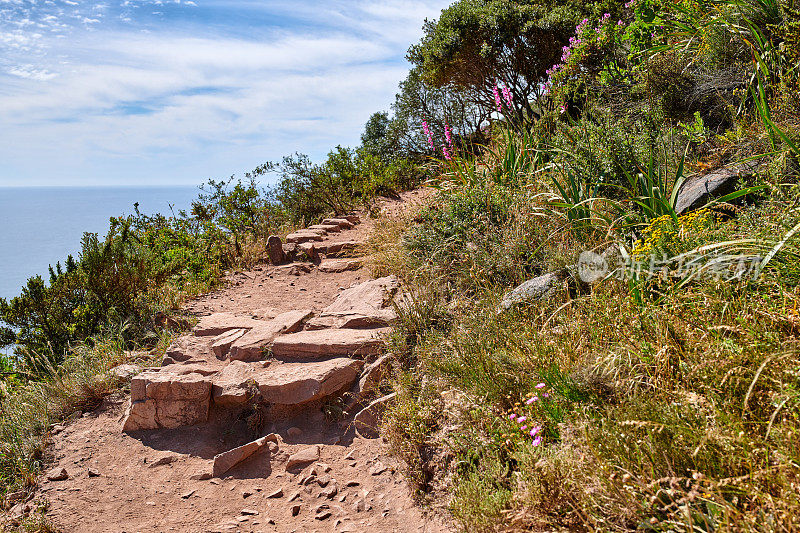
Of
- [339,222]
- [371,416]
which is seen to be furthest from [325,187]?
[371,416]

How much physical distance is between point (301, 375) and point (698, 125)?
14.9ft

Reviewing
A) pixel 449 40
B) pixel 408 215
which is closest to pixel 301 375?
pixel 408 215

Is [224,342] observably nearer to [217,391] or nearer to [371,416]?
[217,391]

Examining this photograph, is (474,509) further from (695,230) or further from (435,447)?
(695,230)

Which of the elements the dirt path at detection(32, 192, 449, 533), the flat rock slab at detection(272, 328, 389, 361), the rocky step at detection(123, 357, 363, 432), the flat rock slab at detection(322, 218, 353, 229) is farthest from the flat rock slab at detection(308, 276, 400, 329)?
the flat rock slab at detection(322, 218, 353, 229)

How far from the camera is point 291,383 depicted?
160 inches

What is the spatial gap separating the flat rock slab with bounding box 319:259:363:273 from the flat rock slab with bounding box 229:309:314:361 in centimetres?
166

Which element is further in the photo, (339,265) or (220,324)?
(339,265)

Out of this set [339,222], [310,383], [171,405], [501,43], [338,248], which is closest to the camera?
[310,383]

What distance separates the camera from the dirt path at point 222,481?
305 centimetres

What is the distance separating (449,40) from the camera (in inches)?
442

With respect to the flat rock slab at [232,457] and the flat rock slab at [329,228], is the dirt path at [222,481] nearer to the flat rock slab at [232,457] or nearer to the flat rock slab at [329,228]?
the flat rock slab at [232,457]

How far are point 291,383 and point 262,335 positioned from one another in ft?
3.27

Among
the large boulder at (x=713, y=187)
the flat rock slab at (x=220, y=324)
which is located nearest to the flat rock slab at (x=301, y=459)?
the flat rock slab at (x=220, y=324)
